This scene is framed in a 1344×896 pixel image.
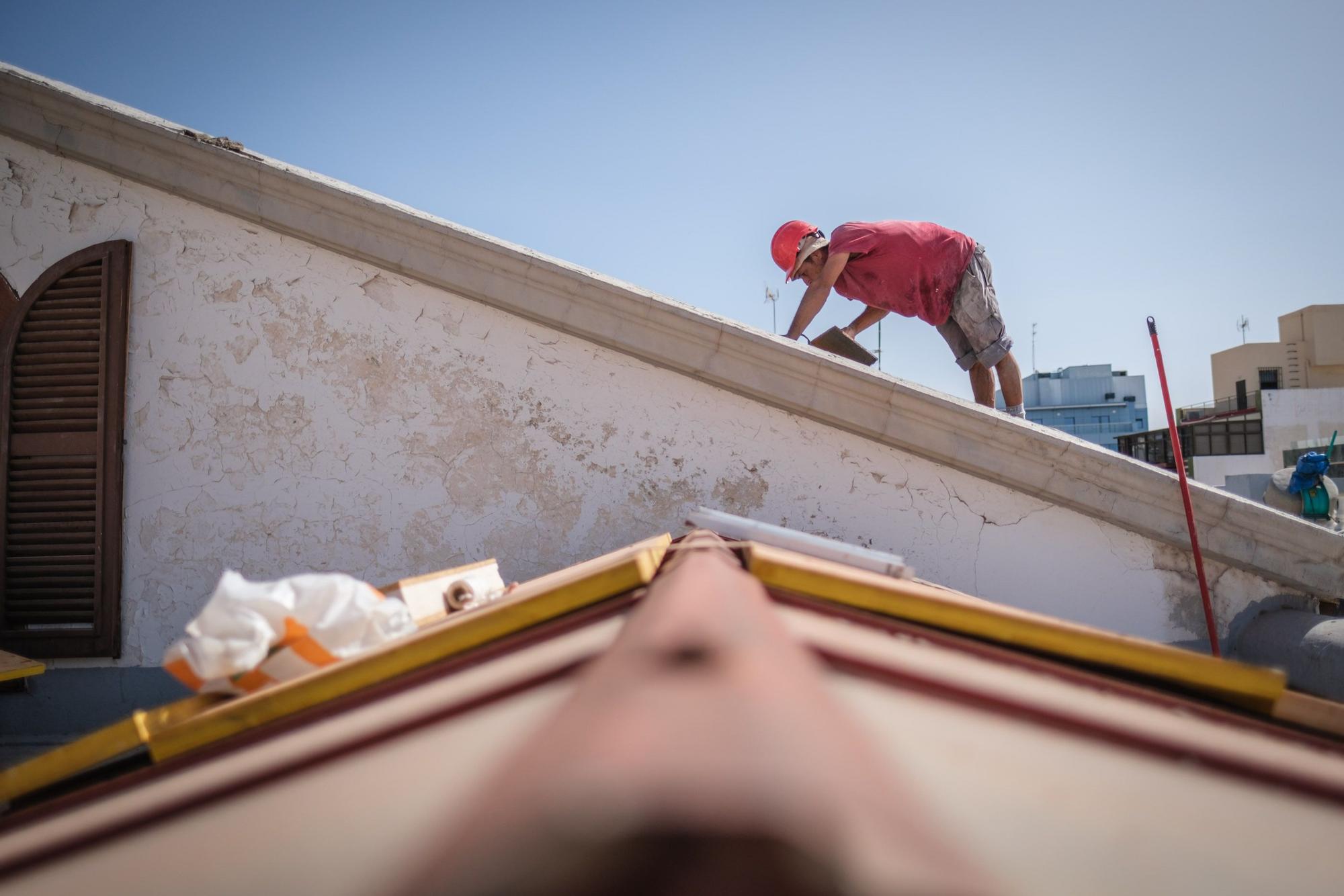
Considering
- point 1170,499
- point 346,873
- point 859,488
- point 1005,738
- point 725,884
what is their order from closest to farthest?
point 725,884 → point 346,873 → point 1005,738 → point 1170,499 → point 859,488

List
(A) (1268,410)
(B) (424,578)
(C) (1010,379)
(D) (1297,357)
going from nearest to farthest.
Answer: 1. (B) (424,578)
2. (C) (1010,379)
3. (A) (1268,410)
4. (D) (1297,357)

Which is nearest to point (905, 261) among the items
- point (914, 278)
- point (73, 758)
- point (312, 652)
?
point (914, 278)

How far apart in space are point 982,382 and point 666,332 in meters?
2.09

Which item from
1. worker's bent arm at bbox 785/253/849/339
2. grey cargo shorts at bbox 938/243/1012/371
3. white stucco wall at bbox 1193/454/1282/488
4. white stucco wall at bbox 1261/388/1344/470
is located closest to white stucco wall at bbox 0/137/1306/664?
worker's bent arm at bbox 785/253/849/339

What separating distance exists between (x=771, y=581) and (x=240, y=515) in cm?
305

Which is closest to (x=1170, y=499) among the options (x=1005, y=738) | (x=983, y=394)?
(x=983, y=394)

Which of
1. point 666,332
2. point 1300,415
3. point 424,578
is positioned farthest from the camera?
point 1300,415

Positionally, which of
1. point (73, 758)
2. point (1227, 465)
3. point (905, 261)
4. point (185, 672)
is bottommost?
point (1227, 465)

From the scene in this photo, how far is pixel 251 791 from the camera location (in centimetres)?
96

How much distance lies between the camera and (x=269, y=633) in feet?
4.53

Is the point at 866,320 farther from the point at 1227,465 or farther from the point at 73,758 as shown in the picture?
the point at 1227,465

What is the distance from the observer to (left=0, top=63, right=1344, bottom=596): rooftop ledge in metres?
3.22

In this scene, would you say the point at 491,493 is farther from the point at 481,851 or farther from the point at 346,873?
the point at 481,851

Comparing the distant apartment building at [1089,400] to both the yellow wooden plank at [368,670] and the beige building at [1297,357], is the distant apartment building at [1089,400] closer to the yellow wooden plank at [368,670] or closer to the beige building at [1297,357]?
the beige building at [1297,357]
